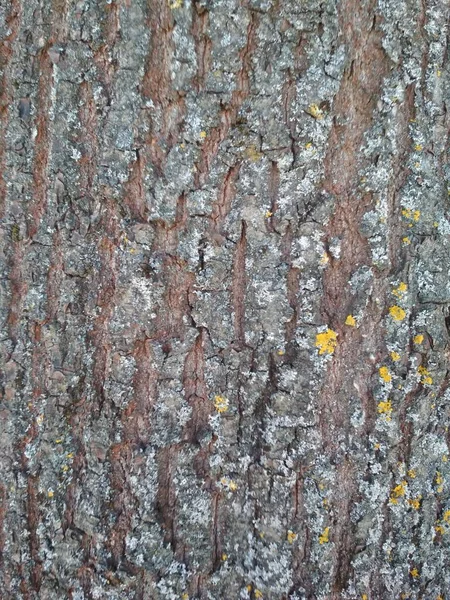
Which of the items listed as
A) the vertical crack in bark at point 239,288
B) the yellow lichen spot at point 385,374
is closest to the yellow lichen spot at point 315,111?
the vertical crack in bark at point 239,288

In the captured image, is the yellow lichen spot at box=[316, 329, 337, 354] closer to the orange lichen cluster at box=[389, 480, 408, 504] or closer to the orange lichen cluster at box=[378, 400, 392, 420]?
the orange lichen cluster at box=[378, 400, 392, 420]

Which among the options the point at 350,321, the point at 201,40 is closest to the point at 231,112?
the point at 201,40

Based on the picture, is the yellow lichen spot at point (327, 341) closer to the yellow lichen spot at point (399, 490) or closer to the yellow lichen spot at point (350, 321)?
the yellow lichen spot at point (350, 321)

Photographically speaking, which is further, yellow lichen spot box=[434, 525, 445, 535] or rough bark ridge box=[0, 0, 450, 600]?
yellow lichen spot box=[434, 525, 445, 535]

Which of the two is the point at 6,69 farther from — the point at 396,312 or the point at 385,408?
the point at 385,408

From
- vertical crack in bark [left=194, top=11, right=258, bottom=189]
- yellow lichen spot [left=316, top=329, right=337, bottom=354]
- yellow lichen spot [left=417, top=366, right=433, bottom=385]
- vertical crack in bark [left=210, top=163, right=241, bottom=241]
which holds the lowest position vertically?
yellow lichen spot [left=417, top=366, right=433, bottom=385]

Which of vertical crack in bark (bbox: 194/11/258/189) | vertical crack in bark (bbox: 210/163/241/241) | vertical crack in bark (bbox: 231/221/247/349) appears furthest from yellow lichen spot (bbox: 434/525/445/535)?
vertical crack in bark (bbox: 194/11/258/189)
